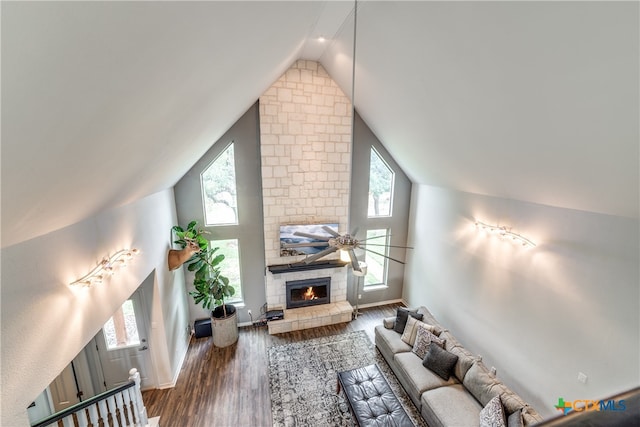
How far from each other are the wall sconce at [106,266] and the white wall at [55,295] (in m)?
0.06

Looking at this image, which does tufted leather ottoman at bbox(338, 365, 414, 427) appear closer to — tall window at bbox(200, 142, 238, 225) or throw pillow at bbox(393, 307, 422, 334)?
throw pillow at bbox(393, 307, 422, 334)

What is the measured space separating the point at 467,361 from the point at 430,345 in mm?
569

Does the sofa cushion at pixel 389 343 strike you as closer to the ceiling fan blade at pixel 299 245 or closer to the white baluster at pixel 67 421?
the ceiling fan blade at pixel 299 245

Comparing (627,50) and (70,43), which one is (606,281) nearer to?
(627,50)

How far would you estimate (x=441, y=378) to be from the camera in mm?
4176

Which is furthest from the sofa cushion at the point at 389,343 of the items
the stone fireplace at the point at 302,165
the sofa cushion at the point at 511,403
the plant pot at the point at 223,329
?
the plant pot at the point at 223,329

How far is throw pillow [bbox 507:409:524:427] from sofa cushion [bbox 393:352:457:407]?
0.99 m

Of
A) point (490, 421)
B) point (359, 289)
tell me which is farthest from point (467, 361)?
point (359, 289)

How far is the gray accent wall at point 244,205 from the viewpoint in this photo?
5496 millimetres

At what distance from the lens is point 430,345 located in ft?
14.8

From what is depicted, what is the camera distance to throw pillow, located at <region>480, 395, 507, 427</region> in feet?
10.5

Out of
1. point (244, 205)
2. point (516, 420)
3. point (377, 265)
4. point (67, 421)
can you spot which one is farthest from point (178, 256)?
point (516, 420)

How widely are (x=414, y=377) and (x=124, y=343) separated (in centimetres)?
468

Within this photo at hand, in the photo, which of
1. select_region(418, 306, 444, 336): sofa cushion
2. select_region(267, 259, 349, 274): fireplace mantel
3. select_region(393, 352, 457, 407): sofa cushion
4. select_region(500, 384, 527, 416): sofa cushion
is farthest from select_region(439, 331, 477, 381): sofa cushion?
select_region(267, 259, 349, 274): fireplace mantel
